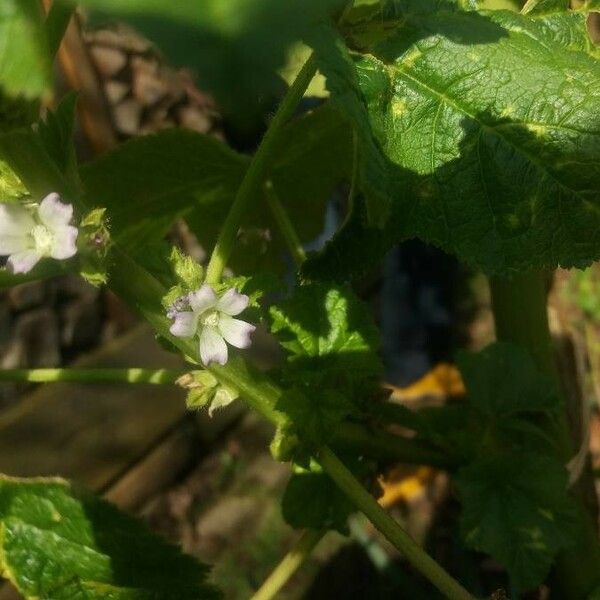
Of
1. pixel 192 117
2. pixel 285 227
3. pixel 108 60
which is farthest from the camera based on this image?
pixel 192 117

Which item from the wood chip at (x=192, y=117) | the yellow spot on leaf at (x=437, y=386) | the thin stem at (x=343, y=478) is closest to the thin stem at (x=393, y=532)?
the thin stem at (x=343, y=478)

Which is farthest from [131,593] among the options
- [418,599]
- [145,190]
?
[418,599]

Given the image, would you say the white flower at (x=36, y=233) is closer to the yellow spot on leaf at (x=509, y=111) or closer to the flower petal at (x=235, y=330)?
the flower petal at (x=235, y=330)

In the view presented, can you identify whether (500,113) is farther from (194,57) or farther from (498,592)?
(194,57)

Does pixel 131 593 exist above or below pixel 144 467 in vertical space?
above

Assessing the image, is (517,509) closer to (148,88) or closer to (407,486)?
(407,486)

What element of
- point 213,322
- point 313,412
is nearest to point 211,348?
point 213,322
